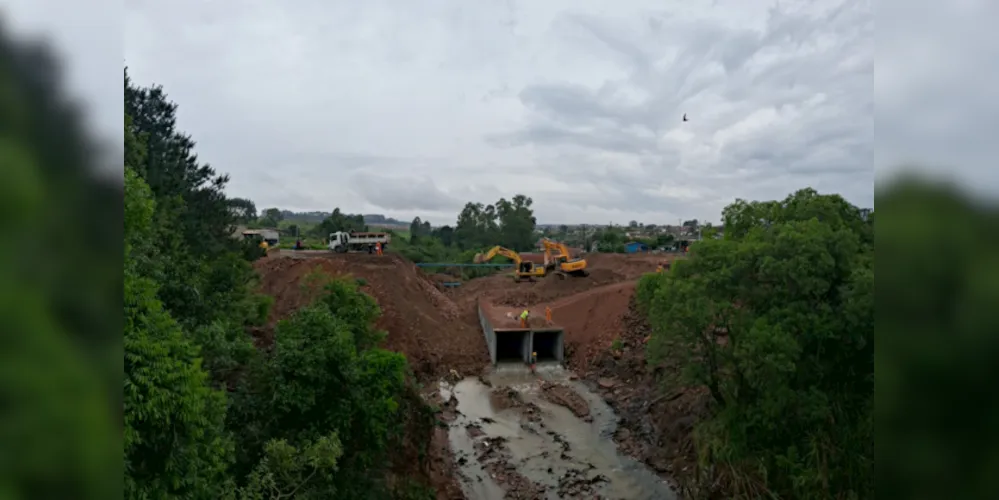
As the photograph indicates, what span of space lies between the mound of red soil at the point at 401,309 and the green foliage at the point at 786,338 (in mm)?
11897

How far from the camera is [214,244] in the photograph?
45.0ft

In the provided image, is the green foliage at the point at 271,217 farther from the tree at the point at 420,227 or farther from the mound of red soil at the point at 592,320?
the mound of red soil at the point at 592,320

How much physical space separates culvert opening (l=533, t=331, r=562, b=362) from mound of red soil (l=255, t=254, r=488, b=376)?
101 inches

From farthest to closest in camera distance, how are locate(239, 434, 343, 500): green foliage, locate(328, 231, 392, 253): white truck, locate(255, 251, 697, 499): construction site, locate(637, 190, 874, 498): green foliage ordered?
locate(328, 231, 392, 253): white truck → locate(255, 251, 697, 499): construction site → locate(637, 190, 874, 498): green foliage → locate(239, 434, 343, 500): green foliage

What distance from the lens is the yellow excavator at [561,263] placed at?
1276 inches

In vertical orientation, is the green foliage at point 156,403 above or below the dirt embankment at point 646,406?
above

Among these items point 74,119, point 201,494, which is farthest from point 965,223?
point 201,494

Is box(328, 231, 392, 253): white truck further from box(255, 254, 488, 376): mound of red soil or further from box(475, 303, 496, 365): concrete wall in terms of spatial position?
box(475, 303, 496, 365): concrete wall

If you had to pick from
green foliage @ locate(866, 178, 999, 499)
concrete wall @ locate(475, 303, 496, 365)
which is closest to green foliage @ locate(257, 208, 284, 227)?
concrete wall @ locate(475, 303, 496, 365)

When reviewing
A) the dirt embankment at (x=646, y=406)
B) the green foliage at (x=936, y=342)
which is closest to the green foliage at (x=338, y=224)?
the dirt embankment at (x=646, y=406)

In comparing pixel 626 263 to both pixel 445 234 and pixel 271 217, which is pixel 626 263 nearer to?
pixel 445 234

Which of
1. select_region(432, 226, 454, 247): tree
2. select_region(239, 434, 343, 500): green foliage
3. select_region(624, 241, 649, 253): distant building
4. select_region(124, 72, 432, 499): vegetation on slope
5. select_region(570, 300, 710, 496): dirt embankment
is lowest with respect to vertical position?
select_region(570, 300, 710, 496): dirt embankment

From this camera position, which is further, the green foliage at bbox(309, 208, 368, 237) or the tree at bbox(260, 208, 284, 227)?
the tree at bbox(260, 208, 284, 227)

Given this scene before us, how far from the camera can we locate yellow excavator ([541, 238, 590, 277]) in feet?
106
